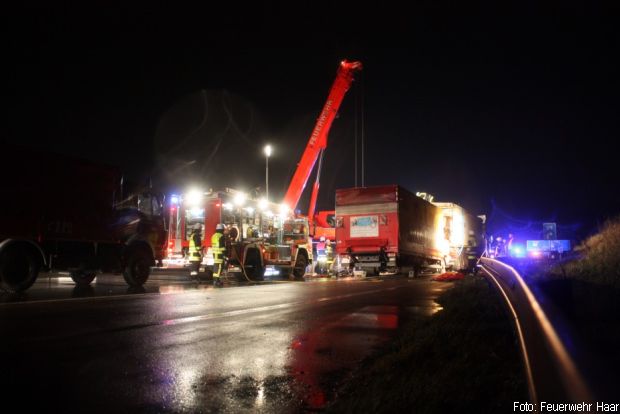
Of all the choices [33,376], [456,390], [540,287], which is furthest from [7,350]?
[540,287]

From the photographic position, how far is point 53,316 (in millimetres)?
8445

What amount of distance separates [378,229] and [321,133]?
21.2 feet

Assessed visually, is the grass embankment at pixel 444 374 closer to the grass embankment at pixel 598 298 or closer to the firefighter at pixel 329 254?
the grass embankment at pixel 598 298

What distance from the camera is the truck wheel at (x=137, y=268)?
15219 millimetres

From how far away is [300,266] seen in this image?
22.9 meters

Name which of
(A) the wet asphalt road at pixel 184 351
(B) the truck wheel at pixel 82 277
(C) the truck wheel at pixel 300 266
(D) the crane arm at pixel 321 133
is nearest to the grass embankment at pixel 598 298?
(A) the wet asphalt road at pixel 184 351

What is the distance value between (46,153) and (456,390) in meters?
12.8

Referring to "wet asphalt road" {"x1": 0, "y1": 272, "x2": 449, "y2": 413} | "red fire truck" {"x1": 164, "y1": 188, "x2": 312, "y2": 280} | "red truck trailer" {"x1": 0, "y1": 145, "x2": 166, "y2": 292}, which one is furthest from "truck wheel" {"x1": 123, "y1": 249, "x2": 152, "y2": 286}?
"wet asphalt road" {"x1": 0, "y1": 272, "x2": 449, "y2": 413}

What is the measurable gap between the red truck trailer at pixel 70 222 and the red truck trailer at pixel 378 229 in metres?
8.43

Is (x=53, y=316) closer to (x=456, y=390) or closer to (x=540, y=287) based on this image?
(x=456, y=390)

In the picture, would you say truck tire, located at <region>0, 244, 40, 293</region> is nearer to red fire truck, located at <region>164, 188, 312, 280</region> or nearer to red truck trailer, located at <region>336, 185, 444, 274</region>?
red fire truck, located at <region>164, 188, 312, 280</region>

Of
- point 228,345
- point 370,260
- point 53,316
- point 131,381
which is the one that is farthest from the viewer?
point 370,260

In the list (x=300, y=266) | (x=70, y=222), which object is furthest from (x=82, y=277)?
(x=300, y=266)

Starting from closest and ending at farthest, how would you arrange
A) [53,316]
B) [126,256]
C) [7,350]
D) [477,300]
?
[7,350] < [53,316] < [477,300] < [126,256]
